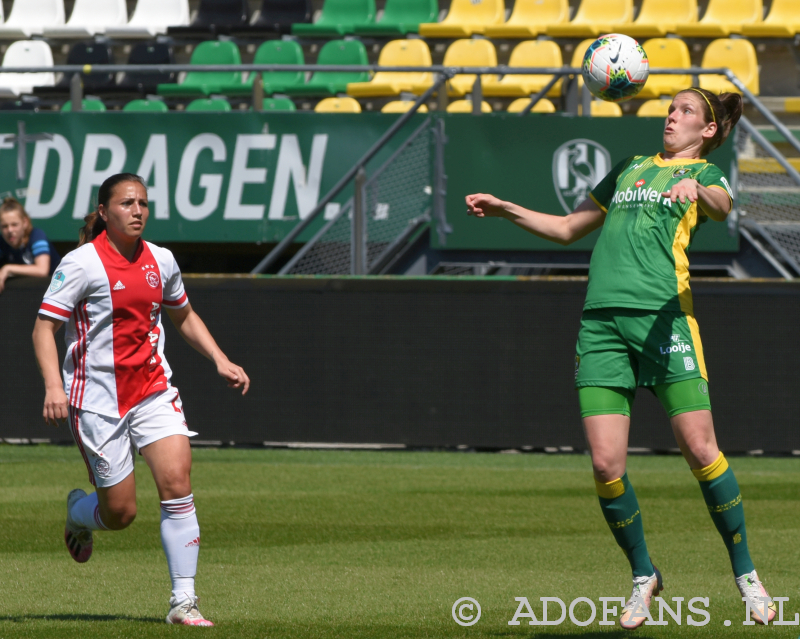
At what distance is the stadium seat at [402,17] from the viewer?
1858 centimetres

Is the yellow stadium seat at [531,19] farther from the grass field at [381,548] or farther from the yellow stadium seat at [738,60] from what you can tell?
the grass field at [381,548]

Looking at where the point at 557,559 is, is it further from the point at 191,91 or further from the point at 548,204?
the point at 191,91

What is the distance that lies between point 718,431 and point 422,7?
33.0ft

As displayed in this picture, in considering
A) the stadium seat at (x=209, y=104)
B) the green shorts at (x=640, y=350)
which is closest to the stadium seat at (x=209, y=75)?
the stadium seat at (x=209, y=104)

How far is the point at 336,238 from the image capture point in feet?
43.3

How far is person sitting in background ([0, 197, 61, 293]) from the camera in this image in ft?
38.2

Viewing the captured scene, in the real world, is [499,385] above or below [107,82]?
below

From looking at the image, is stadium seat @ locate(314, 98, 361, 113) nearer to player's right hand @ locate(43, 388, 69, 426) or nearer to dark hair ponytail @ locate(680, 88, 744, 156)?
dark hair ponytail @ locate(680, 88, 744, 156)

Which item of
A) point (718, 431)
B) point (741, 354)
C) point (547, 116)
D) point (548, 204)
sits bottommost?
point (718, 431)

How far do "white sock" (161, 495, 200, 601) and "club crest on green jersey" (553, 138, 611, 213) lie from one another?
326 inches

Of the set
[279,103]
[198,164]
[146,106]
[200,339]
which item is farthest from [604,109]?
[200,339]

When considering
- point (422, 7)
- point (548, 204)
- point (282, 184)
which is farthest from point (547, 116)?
point (422, 7)

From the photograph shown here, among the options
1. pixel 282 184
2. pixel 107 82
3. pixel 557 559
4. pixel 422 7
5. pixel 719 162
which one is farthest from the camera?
pixel 422 7

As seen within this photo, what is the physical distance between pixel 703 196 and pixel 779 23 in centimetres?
1376
